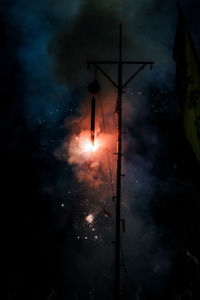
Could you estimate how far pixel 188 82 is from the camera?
375cm

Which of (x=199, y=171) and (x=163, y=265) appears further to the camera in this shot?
(x=163, y=265)

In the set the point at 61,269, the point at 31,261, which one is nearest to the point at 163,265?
the point at 61,269

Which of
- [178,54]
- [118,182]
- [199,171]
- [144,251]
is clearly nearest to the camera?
[199,171]

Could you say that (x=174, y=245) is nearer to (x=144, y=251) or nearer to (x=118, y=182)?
(x=144, y=251)

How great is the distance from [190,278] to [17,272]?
28161 mm

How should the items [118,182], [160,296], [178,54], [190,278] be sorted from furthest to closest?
[160,296] → [190,278] → [118,182] → [178,54]

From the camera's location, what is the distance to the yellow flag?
3506 millimetres

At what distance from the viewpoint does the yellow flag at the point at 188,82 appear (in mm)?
3506

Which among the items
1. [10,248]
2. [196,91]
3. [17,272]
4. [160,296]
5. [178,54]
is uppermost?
[178,54]

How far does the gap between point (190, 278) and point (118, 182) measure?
3328 centimetres

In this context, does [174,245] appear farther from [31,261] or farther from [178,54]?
[178,54]

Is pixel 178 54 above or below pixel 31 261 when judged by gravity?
above

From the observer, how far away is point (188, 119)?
11.7 feet

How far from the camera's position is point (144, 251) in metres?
36.0
